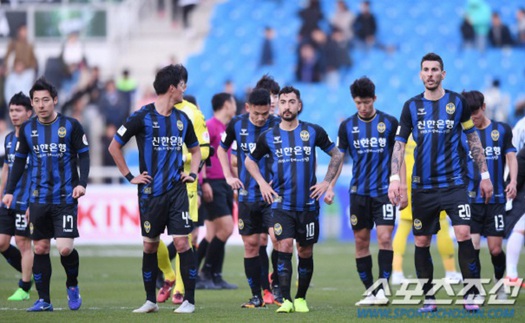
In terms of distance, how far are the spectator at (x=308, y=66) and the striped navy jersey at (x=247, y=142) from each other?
15.2 meters

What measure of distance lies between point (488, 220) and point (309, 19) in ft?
53.8

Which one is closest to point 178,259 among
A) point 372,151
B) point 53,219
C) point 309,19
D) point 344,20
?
point 53,219

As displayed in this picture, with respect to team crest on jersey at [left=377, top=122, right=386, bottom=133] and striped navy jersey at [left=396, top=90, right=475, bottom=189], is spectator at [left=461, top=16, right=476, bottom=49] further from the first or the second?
striped navy jersey at [left=396, top=90, right=475, bottom=189]

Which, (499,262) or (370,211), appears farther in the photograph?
(499,262)

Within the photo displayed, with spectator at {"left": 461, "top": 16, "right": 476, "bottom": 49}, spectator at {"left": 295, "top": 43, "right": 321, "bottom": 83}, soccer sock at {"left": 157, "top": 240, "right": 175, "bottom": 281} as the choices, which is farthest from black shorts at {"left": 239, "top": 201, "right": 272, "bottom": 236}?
spectator at {"left": 461, "top": 16, "right": 476, "bottom": 49}

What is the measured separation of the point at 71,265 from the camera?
11172mm

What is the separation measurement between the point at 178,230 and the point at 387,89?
17963mm

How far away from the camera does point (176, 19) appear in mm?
32000

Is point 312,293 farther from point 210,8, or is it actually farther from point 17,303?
point 210,8

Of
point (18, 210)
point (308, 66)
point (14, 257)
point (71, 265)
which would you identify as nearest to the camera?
point (71, 265)

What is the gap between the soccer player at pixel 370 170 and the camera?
1145 centimetres

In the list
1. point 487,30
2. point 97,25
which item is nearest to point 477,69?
point 487,30

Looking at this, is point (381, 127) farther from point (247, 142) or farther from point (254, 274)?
point (254, 274)

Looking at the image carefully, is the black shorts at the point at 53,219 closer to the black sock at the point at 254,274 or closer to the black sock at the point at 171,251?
the black sock at the point at 254,274
